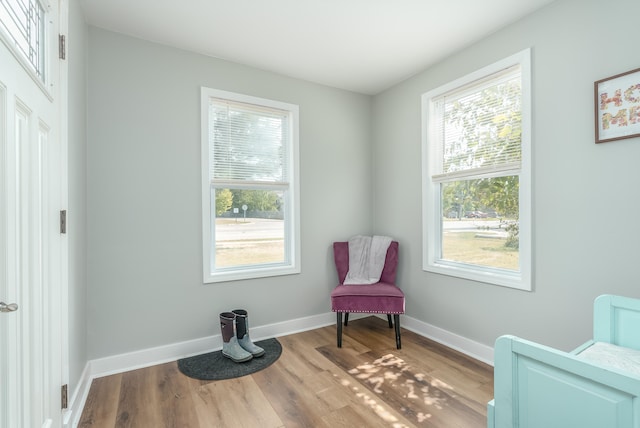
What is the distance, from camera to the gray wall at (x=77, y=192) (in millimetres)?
1747

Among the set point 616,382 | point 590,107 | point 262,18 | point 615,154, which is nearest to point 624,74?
point 590,107

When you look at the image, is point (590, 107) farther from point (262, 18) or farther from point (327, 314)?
point (327, 314)

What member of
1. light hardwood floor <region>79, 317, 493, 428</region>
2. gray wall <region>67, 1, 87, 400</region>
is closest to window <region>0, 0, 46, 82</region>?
gray wall <region>67, 1, 87, 400</region>

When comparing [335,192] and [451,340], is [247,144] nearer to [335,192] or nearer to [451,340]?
[335,192]

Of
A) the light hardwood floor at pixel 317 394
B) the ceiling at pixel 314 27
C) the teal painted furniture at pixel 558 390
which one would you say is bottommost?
the light hardwood floor at pixel 317 394

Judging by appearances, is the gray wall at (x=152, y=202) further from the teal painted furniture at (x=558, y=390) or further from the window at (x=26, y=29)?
the teal painted furniture at (x=558, y=390)

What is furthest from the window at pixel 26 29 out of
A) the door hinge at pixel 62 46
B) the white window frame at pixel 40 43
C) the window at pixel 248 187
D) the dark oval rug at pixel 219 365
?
the dark oval rug at pixel 219 365

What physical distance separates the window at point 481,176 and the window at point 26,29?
2736mm

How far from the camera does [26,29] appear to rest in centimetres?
122

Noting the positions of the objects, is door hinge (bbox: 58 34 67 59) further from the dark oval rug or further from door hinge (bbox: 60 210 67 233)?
the dark oval rug

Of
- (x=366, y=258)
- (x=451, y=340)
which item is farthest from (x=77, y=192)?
(x=451, y=340)

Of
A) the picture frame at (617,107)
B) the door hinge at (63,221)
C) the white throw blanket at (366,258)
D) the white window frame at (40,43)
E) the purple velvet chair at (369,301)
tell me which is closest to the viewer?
the white window frame at (40,43)

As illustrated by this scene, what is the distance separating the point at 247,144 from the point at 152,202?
0.97 meters

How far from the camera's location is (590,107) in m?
1.89
